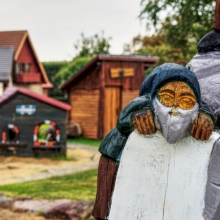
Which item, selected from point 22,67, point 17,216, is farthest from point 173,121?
point 22,67

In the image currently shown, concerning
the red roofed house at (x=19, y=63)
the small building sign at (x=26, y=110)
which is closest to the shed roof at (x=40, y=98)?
the small building sign at (x=26, y=110)

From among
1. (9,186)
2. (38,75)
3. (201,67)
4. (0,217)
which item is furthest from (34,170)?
(38,75)

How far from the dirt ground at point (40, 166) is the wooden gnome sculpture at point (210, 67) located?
25.1ft

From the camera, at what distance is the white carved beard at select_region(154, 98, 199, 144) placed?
193 cm

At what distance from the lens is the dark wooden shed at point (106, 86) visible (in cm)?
1736

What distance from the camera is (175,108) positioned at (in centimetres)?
193

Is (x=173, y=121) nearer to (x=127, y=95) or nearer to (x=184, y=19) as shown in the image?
(x=184, y=19)

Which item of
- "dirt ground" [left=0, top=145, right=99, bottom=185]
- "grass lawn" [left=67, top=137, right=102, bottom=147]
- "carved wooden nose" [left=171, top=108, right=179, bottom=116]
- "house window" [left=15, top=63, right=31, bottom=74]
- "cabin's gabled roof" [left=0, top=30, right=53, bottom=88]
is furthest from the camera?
"cabin's gabled roof" [left=0, top=30, right=53, bottom=88]

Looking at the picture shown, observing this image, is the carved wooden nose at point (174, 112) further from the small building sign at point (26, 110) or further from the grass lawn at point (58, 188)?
the small building sign at point (26, 110)

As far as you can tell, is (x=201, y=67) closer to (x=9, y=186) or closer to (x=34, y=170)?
(x=9, y=186)

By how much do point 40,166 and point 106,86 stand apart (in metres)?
6.31

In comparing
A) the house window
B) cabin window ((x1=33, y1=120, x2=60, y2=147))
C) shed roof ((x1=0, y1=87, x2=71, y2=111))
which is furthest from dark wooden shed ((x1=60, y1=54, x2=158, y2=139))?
the house window

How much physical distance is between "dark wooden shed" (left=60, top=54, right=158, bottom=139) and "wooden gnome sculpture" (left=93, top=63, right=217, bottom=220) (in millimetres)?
15102

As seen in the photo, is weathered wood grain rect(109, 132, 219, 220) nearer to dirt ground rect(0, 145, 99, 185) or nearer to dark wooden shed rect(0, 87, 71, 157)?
dirt ground rect(0, 145, 99, 185)
